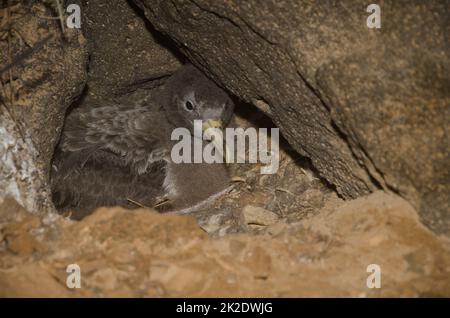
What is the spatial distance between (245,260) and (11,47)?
2405 mm

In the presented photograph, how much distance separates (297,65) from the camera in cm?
328

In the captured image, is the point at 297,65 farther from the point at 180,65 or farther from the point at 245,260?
the point at 180,65

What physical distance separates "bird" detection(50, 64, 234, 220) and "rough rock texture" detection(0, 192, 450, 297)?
159cm

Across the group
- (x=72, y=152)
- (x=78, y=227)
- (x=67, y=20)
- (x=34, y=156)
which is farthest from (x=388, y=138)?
(x=72, y=152)

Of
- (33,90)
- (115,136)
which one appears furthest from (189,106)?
(33,90)

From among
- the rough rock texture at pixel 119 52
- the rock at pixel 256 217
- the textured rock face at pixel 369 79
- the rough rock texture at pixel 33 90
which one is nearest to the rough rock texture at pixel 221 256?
the textured rock face at pixel 369 79

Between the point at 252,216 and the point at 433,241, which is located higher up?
the point at 433,241

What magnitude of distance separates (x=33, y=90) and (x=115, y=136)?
4.04 ft

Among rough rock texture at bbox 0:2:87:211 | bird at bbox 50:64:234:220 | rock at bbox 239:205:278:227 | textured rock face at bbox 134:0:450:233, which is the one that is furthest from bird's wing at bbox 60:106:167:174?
textured rock face at bbox 134:0:450:233

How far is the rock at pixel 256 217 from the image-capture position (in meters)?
4.41

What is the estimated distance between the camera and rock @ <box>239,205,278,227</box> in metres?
4.41

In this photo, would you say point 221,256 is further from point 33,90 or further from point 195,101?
point 195,101

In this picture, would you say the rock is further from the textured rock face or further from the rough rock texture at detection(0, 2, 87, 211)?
the rough rock texture at detection(0, 2, 87, 211)

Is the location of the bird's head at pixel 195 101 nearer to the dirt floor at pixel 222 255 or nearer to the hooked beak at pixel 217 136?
the hooked beak at pixel 217 136
